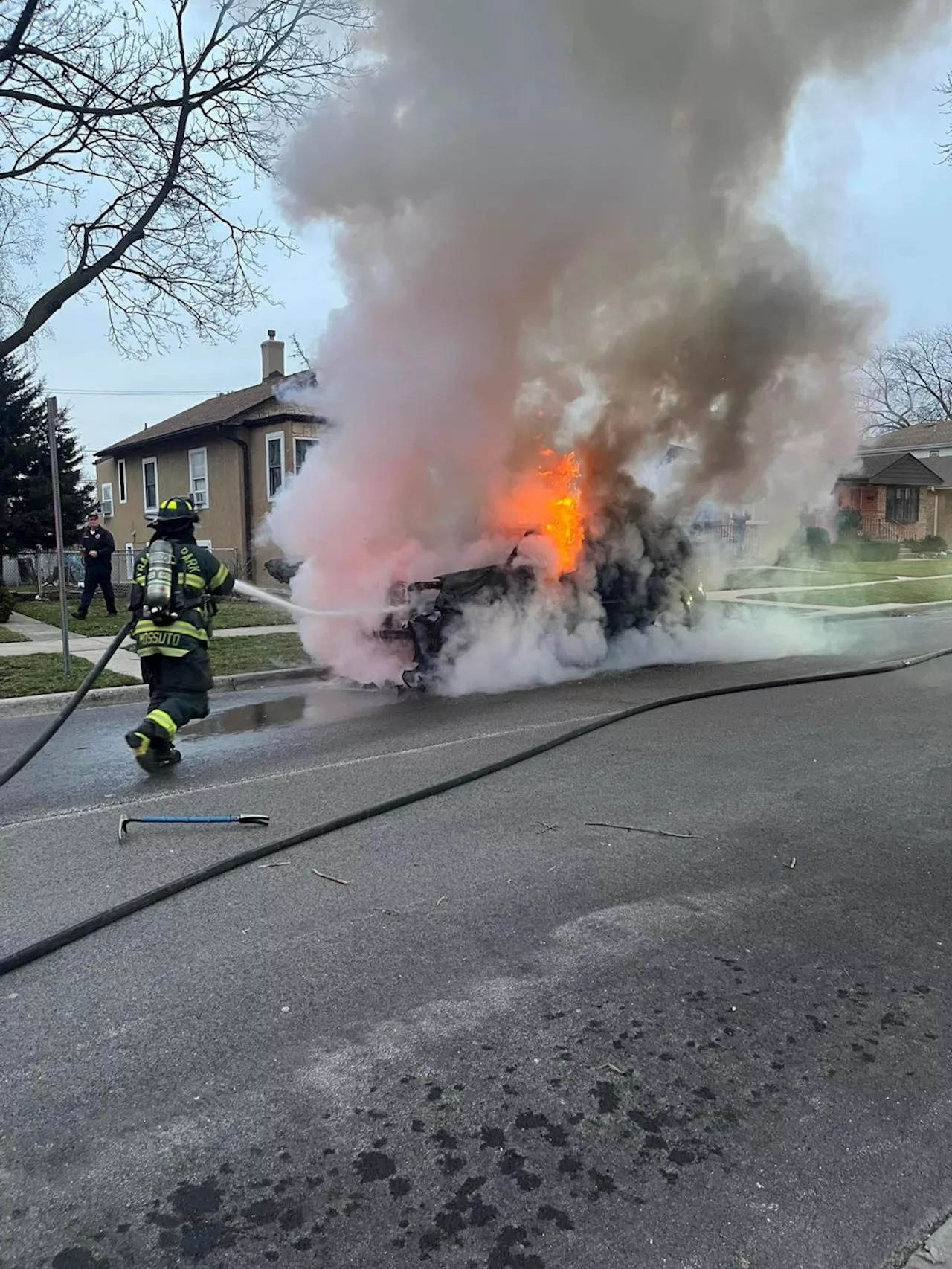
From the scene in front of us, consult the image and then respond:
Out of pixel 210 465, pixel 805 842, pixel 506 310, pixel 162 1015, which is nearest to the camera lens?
pixel 162 1015

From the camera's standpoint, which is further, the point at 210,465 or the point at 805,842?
the point at 210,465

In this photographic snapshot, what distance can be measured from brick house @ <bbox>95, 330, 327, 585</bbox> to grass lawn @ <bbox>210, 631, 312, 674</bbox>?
315 inches

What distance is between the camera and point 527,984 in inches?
121

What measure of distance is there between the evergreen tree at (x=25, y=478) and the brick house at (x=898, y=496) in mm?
25458

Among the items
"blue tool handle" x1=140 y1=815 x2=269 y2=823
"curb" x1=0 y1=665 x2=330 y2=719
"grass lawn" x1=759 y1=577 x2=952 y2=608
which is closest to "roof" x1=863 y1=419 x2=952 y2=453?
"grass lawn" x1=759 y1=577 x2=952 y2=608

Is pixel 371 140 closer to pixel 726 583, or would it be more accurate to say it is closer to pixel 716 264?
pixel 716 264

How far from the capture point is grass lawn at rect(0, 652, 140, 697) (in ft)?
27.6

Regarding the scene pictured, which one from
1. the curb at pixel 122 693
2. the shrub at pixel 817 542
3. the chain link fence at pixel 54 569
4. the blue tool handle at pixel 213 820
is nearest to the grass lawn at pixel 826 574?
the shrub at pixel 817 542

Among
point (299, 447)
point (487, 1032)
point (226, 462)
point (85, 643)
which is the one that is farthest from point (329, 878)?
point (226, 462)

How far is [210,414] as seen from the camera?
25156mm

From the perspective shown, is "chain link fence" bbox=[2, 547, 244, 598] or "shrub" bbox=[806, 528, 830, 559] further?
"shrub" bbox=[806, 528, 830, 559]

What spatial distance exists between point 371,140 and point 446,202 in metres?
0.88

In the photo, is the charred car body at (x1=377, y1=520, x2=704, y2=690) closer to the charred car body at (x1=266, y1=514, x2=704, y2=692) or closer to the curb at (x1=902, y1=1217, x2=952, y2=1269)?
the charred car body at (x1=266, y1=514, x2=704, y2=692)

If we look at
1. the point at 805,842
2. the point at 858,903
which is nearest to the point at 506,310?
the point at 805,842
